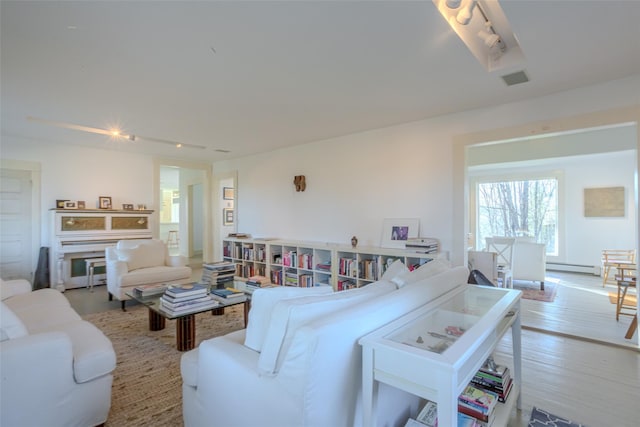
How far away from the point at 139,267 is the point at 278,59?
11.5 feet

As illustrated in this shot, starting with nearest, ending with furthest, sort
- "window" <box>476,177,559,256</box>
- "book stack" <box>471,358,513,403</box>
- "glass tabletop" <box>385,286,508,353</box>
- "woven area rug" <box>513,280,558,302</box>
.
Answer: "glass tabletop" <box>385,286,508,353</box>
"book stack" <box>471,358,513,403</box>
"woven area rug" <box>513,280,558,302</box>
"window" <box>476,177,559,256</box>

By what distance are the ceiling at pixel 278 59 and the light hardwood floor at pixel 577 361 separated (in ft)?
7.91

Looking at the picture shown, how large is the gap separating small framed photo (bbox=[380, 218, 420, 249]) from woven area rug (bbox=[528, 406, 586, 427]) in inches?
85.2

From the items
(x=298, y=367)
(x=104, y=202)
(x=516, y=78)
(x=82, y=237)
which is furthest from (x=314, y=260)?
(x=104, y=202)

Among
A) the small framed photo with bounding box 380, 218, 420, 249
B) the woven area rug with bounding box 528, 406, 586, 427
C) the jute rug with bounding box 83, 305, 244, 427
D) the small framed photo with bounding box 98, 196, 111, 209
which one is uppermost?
the small framed photo with bounding box 98, 196, 111, 209

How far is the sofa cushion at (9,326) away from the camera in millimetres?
1534

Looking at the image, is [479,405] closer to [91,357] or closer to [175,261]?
[91,357]

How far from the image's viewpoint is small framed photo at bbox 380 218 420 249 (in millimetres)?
3857

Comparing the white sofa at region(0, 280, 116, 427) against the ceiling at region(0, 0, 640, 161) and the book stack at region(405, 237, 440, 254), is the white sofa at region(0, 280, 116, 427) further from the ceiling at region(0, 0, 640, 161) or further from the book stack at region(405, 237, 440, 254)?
the book stack at region(405, 237, 440, 254)

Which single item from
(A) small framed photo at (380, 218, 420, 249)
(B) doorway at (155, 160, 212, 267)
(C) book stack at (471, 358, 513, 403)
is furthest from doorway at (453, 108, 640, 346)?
(B) doorway at (155, 160, 212, 267)

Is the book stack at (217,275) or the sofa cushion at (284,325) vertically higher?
the sofa cushion at (284,325)

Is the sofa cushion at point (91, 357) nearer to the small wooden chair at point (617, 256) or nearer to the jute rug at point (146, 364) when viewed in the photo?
the jute rug at point (146, 364)

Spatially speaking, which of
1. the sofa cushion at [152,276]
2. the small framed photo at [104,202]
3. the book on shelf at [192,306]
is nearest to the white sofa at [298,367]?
the book on shelf at [192,306]

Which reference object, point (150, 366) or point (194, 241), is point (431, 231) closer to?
point (150, 366)
